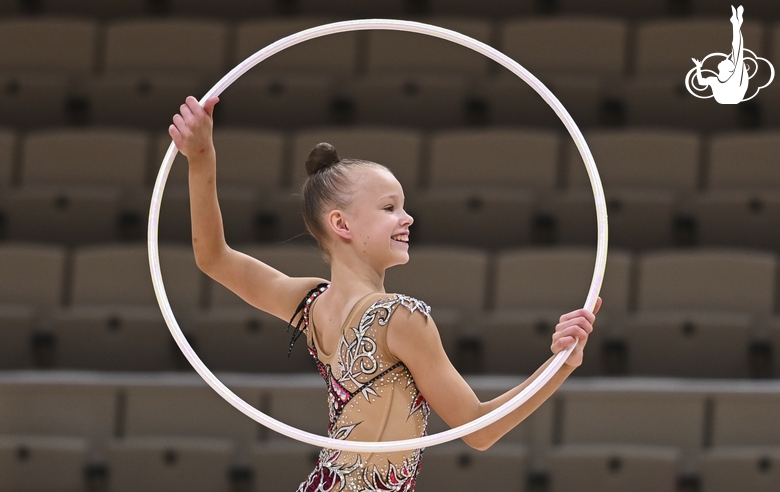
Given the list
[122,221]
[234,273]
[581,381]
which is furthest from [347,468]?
[122,221]

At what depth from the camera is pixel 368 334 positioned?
1881 millimetres

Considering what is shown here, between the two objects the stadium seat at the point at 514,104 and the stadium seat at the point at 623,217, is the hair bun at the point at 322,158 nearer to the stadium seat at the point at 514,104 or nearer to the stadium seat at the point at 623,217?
the stadium seat at the point at 623,217

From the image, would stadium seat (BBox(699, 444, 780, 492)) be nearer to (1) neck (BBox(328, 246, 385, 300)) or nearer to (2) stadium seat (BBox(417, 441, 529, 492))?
(2) stadium seat (BBox(417, 441, 529, 492))

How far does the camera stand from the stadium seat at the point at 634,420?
3.82m

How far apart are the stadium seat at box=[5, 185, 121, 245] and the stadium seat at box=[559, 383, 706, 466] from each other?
2.34 m

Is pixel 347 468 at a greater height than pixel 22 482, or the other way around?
pixel 347 468

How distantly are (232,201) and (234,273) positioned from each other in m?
2.65

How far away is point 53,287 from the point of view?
4.47 m

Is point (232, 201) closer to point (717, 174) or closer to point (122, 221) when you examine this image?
point (122, 221)

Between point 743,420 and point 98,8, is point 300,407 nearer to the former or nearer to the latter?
point 743,420

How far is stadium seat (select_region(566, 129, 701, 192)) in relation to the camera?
15.8 ft

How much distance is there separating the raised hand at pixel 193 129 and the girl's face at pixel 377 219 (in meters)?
0.33

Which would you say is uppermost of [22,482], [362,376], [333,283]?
[333,283]

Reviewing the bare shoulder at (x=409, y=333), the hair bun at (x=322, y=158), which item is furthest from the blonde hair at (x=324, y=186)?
the bare shoulder at (x=409, y=333)
